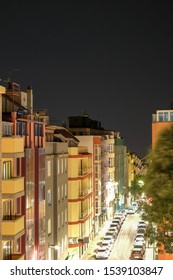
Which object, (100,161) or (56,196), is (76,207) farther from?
(100,161)

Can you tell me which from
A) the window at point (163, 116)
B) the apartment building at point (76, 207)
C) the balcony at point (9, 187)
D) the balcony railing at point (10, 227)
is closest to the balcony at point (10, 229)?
the balcony railing at point (10, 227)

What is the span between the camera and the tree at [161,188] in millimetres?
6480

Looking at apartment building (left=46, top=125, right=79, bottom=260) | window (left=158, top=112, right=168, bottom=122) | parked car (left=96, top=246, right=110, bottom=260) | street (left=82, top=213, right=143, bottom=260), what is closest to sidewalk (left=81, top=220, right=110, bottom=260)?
street (left=82, top=213, right=143, bottom=260)

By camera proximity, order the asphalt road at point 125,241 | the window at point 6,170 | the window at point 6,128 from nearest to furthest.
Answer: the window at point 6,170 < the window at point 6,128 < the asphalt road at point 125,241

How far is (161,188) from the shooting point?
648cm

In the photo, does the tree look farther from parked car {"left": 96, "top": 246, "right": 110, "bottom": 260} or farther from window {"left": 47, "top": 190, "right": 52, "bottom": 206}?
parked car {"left": 96, "top": 246, "right": 110, "bottom": 260}

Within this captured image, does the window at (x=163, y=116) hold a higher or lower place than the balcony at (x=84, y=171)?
higher

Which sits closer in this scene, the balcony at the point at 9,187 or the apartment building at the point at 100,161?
the balcony at the point at 9,187

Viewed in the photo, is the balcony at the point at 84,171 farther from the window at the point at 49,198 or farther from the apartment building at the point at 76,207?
the window at the point at 49,198

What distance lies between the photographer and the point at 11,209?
35.7ft

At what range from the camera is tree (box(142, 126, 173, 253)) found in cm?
648

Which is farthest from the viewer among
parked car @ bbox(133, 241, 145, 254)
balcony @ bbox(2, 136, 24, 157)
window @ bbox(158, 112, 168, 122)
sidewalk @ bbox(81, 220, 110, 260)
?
sidewalk @ bbox(81, 220, 110, 260)

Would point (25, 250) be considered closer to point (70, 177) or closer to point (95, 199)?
point (70, 177)
